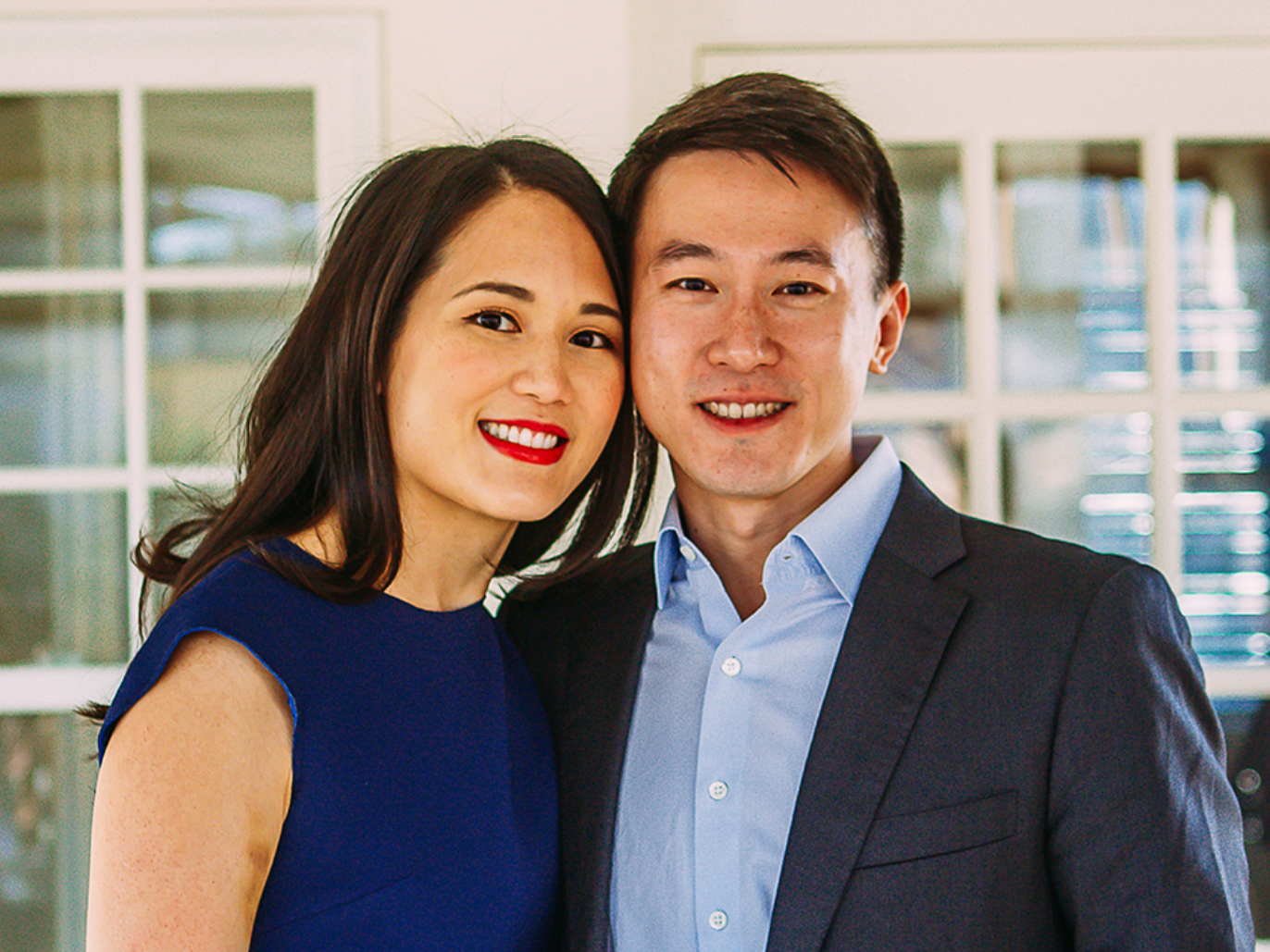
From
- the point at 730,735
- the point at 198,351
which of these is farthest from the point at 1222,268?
the point at 198,351

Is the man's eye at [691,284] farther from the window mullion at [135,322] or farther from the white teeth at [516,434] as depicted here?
the window mullion at [135,322]

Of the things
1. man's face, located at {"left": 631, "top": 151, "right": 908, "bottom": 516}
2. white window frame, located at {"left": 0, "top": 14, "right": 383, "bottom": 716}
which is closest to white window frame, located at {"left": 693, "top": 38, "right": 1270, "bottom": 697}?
white window frame, located at {"left": 0, "top": 14, "right": 383, "bottom": 716}

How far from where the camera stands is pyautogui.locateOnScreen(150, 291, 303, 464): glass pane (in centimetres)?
Result: 219

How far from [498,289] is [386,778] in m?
0.54

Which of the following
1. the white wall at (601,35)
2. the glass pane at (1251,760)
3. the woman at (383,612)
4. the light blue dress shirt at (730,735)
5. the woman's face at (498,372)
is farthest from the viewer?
the glass pane at (1251,760)

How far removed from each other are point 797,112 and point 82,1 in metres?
1.48

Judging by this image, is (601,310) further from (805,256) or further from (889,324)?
(889,324)

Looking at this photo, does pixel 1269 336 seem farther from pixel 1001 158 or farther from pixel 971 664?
pixel 971 664

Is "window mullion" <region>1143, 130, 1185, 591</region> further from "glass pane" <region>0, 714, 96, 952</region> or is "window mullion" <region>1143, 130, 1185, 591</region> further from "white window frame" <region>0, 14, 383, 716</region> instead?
"glass pane" <region>0, 714, 96, 952</region>

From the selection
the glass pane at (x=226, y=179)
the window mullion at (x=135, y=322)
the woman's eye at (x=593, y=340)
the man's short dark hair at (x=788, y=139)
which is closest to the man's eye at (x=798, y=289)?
the man's short dark hair at (x=788, y=139)

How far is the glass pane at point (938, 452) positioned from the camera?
2189 millimetres

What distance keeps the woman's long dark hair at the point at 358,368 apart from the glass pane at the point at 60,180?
1077 mm

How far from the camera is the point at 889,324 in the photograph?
4.77 ft

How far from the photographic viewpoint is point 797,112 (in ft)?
4.44
